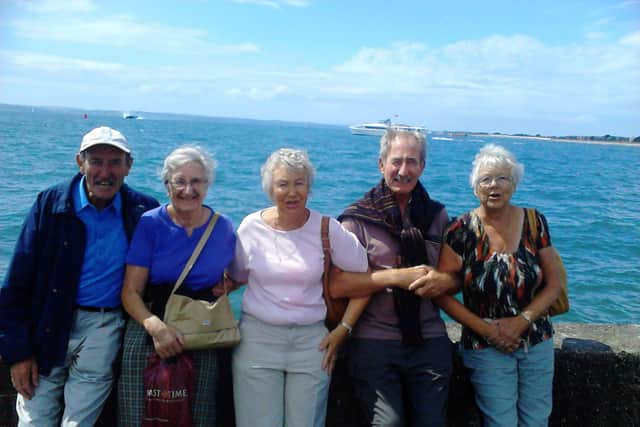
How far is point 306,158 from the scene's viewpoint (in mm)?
3148

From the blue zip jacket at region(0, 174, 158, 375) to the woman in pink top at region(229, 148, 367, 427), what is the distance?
836 millimetres

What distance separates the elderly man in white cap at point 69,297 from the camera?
279cm

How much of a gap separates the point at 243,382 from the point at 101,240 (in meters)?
1.06

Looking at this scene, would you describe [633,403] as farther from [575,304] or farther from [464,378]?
[575,304]

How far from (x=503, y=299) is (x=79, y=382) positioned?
2.28m

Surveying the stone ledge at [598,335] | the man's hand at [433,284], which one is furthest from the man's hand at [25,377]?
the stone ledge at [598,335]

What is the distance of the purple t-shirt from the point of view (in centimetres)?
309

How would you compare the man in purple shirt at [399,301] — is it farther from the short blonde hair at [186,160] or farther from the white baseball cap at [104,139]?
the white baseball cap at [104,139]

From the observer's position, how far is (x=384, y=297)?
10.3 ft

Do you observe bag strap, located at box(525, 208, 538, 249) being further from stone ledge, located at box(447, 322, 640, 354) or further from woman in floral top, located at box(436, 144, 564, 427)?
stone ledge, located at box(447, 322, 640, 354)

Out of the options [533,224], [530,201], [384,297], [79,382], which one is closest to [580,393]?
[533,224]

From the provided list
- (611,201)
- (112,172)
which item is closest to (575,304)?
(112,172)

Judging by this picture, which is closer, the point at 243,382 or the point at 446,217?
the point at 243,382

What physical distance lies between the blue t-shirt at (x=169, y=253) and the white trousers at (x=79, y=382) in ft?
1.25
